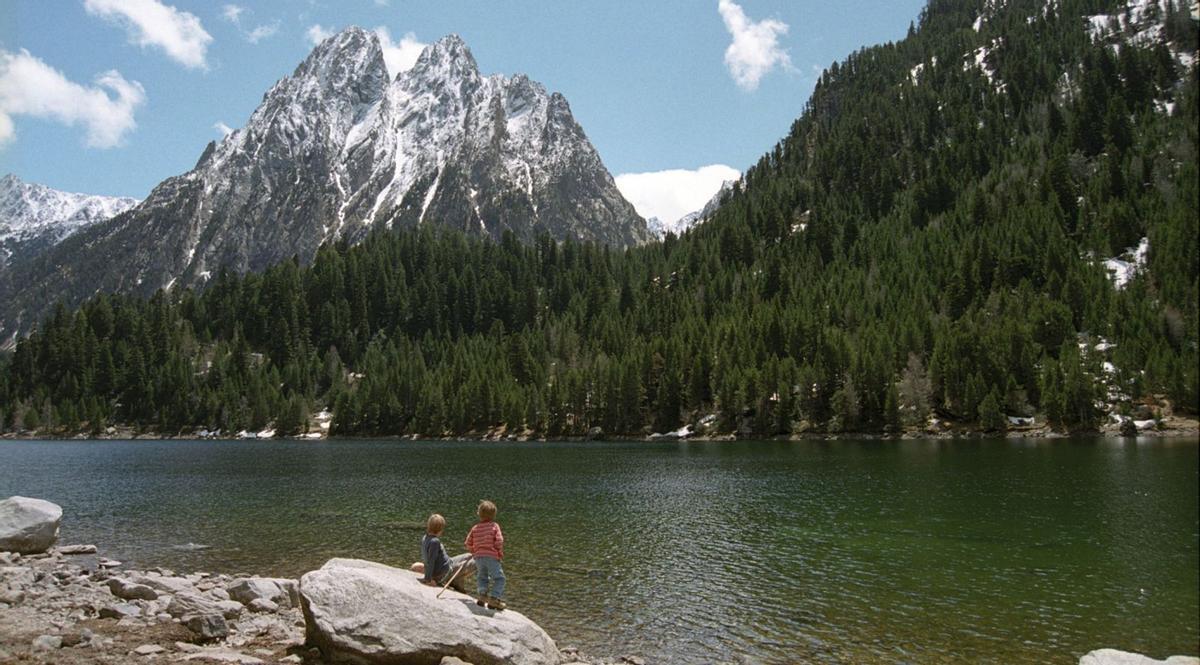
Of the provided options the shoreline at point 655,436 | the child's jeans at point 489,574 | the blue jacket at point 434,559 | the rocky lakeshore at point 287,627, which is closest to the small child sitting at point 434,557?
the blue jacket at point 434,559

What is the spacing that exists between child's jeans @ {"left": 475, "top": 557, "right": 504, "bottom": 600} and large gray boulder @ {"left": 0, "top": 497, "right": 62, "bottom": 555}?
2555 cm

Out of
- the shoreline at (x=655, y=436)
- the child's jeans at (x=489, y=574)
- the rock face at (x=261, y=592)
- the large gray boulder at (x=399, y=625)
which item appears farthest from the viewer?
the shoreline at (x=655, y=436)

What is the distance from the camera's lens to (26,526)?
30.8 m

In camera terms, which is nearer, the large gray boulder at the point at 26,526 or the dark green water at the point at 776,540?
the dark green water at the point at 776,540

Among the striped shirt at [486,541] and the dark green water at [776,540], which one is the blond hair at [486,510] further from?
the dark green water at [776,540]

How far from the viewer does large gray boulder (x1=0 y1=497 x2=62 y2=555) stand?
30703 millimetres

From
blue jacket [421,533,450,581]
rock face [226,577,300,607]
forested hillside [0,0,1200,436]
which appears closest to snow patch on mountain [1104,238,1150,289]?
forested hillside [0,0,1200,436]

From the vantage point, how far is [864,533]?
126ft

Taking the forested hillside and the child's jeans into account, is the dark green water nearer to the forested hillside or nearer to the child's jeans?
the child's jeans

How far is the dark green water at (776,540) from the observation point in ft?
72.6

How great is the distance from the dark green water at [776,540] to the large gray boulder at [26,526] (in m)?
3.66

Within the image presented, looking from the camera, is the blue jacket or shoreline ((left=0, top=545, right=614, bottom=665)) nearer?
shoreline ((left=0, top=545, right=614, bottom=665))

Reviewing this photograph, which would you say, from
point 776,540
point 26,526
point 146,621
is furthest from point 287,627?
point 776,540

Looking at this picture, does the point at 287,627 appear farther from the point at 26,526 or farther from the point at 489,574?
the point at 26,526
